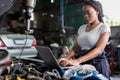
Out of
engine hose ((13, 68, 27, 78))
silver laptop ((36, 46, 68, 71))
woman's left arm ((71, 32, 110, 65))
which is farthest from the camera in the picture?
woman's left arm ((71, 32, 110, 65))

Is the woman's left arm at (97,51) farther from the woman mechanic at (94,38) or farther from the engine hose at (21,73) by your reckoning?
the engine hose at (21,73)

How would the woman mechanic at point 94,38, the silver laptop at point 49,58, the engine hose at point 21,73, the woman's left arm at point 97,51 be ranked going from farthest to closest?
the woman mechanic at point 94,38 → the woman's left arm at point 97,51 → the silver laptop at point 49,58 → the engine hose at point 21,73

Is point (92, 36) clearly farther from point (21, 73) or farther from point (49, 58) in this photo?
point (21, 73)

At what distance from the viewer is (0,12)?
1.15 m

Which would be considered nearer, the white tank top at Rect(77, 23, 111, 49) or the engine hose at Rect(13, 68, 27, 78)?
the engine hose at Rect(13, 68, 27, 78)

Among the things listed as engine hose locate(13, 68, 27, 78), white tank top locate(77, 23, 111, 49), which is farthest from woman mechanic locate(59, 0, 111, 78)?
engine hose locate(13, 68, 27, 78)

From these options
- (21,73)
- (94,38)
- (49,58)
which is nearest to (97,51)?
(94,38)

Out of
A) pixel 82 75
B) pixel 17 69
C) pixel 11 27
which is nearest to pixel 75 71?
pixel 82 75

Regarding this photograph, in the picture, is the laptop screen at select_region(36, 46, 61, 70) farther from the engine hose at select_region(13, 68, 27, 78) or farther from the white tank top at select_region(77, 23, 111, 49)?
the white tank top at select_region(77, 23, 111, 49)

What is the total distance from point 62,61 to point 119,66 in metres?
6.23

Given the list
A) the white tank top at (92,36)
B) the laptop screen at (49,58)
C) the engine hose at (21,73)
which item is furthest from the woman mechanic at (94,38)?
the engine hose at (21,73)

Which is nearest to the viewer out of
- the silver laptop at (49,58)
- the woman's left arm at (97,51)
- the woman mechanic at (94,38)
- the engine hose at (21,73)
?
the engine hose at (21,73)

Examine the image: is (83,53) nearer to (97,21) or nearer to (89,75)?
(97,21)

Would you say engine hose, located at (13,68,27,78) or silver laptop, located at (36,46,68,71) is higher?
silver laptop, located at (36,46,68,71)
